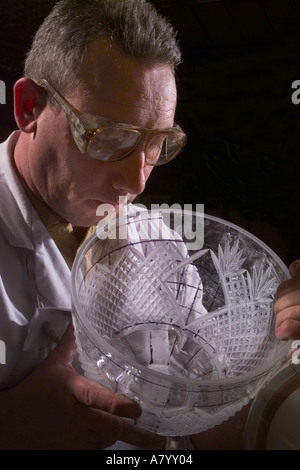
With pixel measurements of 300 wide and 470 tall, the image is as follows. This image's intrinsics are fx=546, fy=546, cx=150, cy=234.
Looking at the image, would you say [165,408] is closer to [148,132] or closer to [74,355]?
[74,355]

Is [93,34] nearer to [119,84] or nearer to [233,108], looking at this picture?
[119,84]

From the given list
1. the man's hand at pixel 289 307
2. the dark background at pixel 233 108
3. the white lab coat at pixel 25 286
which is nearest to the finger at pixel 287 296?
the man's hand at pixel 289 307

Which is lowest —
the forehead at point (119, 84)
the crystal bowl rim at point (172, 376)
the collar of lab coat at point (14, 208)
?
the crystal bowl rim at point (172, 376)

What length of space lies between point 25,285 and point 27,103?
7.3 inches

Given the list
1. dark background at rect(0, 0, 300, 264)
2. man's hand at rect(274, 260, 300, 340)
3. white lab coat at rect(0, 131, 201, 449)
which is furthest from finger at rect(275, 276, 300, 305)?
white lab coat at rect(0, 131, 201, 449)

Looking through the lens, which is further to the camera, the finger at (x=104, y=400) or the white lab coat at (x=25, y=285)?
the white lab coat at (x=25, y=285)

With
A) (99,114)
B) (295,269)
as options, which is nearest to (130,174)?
(99,114)

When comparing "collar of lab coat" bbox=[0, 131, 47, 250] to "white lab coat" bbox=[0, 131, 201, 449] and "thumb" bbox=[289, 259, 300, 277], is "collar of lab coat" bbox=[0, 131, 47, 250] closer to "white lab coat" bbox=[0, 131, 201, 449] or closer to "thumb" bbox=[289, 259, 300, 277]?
"white lab coat" bbox=[0, 131, 201, 449]

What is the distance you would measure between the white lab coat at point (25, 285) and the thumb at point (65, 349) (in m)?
0.01

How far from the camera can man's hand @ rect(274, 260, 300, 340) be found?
0.45 metres

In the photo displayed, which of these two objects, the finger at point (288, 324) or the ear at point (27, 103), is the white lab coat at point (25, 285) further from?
the finger at point (288, 324)

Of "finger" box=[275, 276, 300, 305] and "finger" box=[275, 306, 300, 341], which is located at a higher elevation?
"finger" box=[275, 276, 300, 305]

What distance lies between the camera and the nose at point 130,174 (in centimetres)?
53
